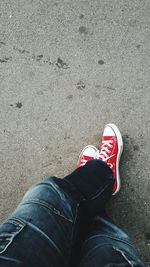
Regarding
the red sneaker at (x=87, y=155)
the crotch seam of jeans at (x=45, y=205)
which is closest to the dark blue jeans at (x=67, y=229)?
the crotch seam of jeans at (x=45, y=205)

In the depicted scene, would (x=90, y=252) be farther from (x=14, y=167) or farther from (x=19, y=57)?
(x=19, y=57)

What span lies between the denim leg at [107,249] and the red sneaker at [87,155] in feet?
1.42

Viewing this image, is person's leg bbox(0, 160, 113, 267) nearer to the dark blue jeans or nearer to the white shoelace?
the dark blue jeans

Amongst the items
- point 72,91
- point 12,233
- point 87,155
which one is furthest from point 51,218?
point 72,91

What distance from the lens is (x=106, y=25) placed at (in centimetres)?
228

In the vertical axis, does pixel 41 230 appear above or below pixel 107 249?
above

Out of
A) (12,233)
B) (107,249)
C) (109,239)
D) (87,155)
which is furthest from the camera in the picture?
(87,155)

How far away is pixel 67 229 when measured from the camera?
61.0 inches

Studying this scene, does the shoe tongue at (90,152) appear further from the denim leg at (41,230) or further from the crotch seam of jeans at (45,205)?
the crotch seam of jeans at (45,205)

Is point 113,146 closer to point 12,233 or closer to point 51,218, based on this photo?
point 51,218

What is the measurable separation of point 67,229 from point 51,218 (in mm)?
93

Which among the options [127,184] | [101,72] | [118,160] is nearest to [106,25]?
[101,72]

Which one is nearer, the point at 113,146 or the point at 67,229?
the point at 67,229

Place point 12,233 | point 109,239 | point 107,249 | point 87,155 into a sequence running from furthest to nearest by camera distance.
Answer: point 87,155, point 109,239, point 107,249, point 12,233
